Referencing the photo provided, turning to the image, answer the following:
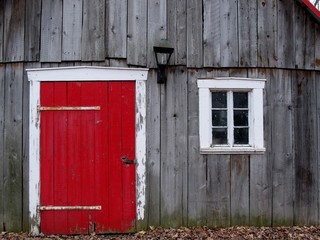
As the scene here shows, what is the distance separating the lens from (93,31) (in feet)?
18.4

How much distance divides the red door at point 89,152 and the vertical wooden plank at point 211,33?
1.63m

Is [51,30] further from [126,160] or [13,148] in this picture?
[126,160]

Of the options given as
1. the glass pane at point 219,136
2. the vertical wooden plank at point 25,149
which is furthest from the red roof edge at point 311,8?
the vertical wooden plank at point 25,149

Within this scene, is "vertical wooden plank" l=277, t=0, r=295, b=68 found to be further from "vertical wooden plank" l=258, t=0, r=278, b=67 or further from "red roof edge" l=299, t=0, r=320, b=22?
"red roof edge" l=299, t=0, r=320, b=22

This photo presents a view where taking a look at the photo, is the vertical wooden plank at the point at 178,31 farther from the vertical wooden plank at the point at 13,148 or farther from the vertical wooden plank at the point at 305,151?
the vertical wooden plank at the point at 13,148

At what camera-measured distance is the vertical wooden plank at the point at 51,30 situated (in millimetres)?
5609

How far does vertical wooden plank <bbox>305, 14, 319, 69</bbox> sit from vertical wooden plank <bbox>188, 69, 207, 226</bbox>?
1959mm

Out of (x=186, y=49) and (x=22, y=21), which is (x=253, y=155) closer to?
(x=186, y=49)

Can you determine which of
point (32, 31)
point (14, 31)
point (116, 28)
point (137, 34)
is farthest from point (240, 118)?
point (14, 31)

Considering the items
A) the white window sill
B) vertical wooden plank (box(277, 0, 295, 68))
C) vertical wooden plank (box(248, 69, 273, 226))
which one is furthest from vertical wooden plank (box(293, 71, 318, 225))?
the white window sill

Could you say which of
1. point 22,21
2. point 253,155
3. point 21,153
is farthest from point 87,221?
point 22,21

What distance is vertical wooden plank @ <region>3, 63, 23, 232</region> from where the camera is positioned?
18.4ft

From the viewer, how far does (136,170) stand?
5625 millimetres

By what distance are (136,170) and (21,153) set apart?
184 centimetres
